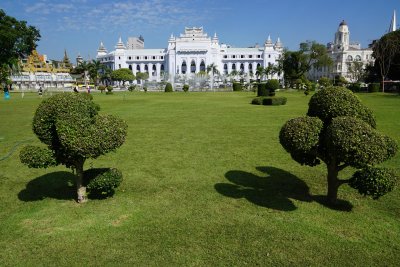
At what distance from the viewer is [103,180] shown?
236 inches

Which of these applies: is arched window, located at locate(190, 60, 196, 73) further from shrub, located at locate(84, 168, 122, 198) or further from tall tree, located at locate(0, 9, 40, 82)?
shrub, located at locate(84, 168, 122, 198)

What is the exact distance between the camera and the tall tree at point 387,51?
150ft

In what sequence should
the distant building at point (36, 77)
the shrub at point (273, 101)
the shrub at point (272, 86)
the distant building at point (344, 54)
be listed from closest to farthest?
the shrub at point (273, 101), the shrub at point (272, 86), the distant building at point (36, 77), the distant building at point (344, 54)

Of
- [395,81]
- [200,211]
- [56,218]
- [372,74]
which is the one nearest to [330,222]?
[200,211]

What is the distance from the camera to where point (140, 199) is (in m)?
6.44

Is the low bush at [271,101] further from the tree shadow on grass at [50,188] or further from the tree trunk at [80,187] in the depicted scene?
the tree trunk at [80,187]

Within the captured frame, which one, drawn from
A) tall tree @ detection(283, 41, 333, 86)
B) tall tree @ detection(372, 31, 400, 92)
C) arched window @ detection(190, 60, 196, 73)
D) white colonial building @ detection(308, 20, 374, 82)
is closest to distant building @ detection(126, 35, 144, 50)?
arched window @ detection(190, 60, 196, 73)

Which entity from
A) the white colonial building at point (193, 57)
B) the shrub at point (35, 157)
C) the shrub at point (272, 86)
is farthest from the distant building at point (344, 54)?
the shrub at point (35, 157)

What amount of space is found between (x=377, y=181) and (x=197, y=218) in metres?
2.96

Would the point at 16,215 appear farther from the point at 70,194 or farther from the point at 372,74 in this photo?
the point at 372,74

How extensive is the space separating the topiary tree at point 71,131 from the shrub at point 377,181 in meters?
4.14

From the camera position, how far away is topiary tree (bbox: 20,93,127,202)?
17.4ft

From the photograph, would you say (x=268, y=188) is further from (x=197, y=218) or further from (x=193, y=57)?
(x=193, y=57)

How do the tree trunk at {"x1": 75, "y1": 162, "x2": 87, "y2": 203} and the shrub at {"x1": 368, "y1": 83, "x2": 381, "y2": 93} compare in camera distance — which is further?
the shrub at {"x1": 368, "y1": 83, "x2": 381, "y2": 93}
